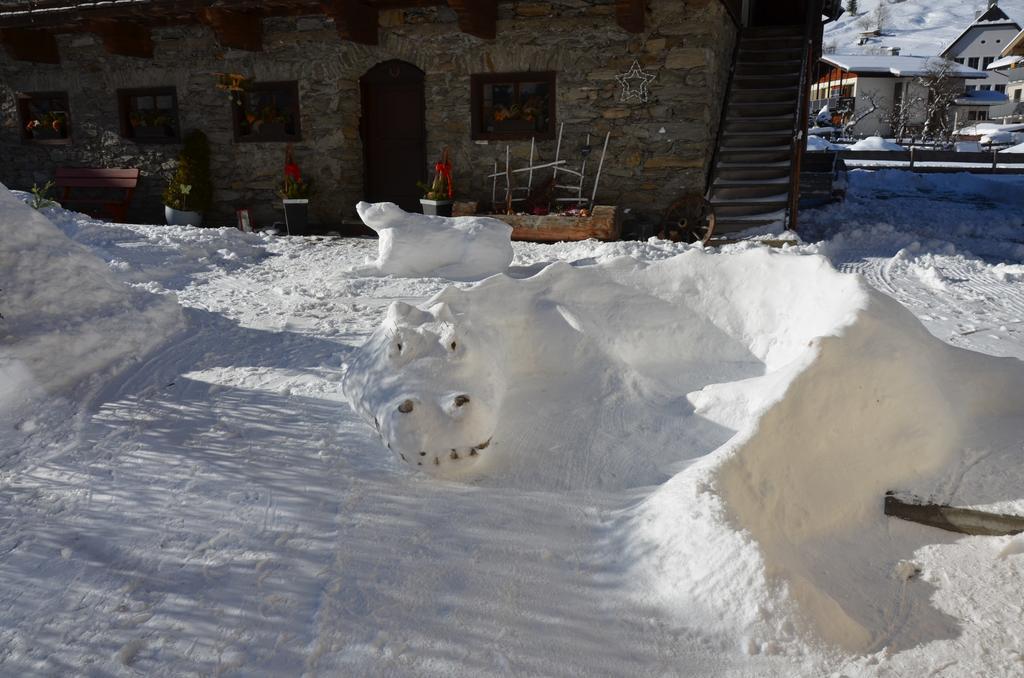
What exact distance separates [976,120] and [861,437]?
143ft

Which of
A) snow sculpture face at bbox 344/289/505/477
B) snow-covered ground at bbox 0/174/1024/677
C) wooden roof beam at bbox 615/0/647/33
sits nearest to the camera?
snow-covered ground at bbox 0/174/1024/677

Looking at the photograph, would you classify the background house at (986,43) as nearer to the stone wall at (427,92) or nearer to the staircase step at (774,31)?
the staircase step at (774,31)

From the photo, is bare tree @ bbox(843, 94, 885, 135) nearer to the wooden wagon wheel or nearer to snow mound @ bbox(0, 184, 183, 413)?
the wooden wagon wheel

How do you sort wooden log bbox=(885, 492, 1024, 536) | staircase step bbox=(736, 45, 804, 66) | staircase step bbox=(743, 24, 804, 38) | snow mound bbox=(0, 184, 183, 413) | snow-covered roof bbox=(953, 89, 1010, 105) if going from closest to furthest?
wooden log bbox=(885, 492, 1024, 536)
snow mound bbox=(0, 184, 183, 413)
staircase step bbox=(736, 45, 804, 66)
staircase step bbox=(743, 24, 804, 38)
snow-covered roof bbox=(953, 89, 1010, 105)

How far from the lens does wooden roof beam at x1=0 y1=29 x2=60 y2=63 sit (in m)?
11.2

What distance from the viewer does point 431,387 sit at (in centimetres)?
322

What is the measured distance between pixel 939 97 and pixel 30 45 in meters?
27.5

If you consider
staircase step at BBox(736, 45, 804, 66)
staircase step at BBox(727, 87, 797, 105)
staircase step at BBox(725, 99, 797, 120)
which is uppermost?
staircase step at BBox(736, 45, 804, 66)

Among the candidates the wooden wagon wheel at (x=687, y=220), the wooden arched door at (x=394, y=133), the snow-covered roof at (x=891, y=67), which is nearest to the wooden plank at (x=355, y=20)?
the wooden arched door at (x=394, y=133)

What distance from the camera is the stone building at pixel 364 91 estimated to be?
30.4 ft

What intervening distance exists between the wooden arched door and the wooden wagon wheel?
3460 millimetres

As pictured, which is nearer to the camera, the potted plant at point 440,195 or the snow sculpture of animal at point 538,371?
the snow sculpture of animal at point 538,371

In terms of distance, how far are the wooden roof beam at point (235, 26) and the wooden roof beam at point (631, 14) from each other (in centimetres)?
487

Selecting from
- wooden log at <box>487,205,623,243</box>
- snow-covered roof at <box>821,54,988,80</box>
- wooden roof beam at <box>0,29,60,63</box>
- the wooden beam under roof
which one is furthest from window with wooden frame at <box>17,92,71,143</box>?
snow-covered roof at <box>821,54,988,80</box>
